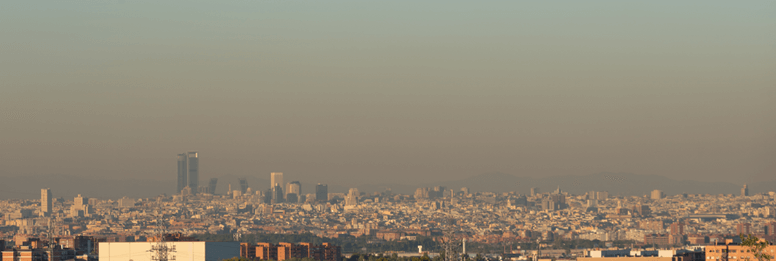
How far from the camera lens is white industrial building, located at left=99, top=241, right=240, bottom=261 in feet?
286

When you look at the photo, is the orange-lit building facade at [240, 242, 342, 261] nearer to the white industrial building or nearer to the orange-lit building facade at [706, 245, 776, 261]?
the white industrial building

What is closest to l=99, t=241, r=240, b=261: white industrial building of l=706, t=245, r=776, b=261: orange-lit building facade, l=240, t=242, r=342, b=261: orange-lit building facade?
l=240, t=242, r=342, b=261: orange-lit building facade

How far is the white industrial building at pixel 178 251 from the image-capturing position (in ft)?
286

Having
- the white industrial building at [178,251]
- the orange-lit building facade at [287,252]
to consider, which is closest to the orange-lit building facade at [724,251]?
the white industrial building at [178,251]

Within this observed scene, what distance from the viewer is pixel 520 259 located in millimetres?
129375

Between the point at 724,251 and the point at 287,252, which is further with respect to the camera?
the point at 287,252

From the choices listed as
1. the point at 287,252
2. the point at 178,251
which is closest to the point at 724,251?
the point at 178,251

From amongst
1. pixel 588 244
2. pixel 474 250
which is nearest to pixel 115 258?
pixel 474 250

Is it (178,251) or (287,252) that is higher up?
(178,251)

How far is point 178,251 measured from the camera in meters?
86.7

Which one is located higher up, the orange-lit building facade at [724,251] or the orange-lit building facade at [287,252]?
the orange-lit building facade at [724,251]

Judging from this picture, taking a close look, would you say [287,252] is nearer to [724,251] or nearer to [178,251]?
[178,251]

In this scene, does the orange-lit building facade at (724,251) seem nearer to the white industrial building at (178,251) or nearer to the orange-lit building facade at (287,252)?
the white industrial building at (178,251)

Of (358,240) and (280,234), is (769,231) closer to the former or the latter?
(358,240)
